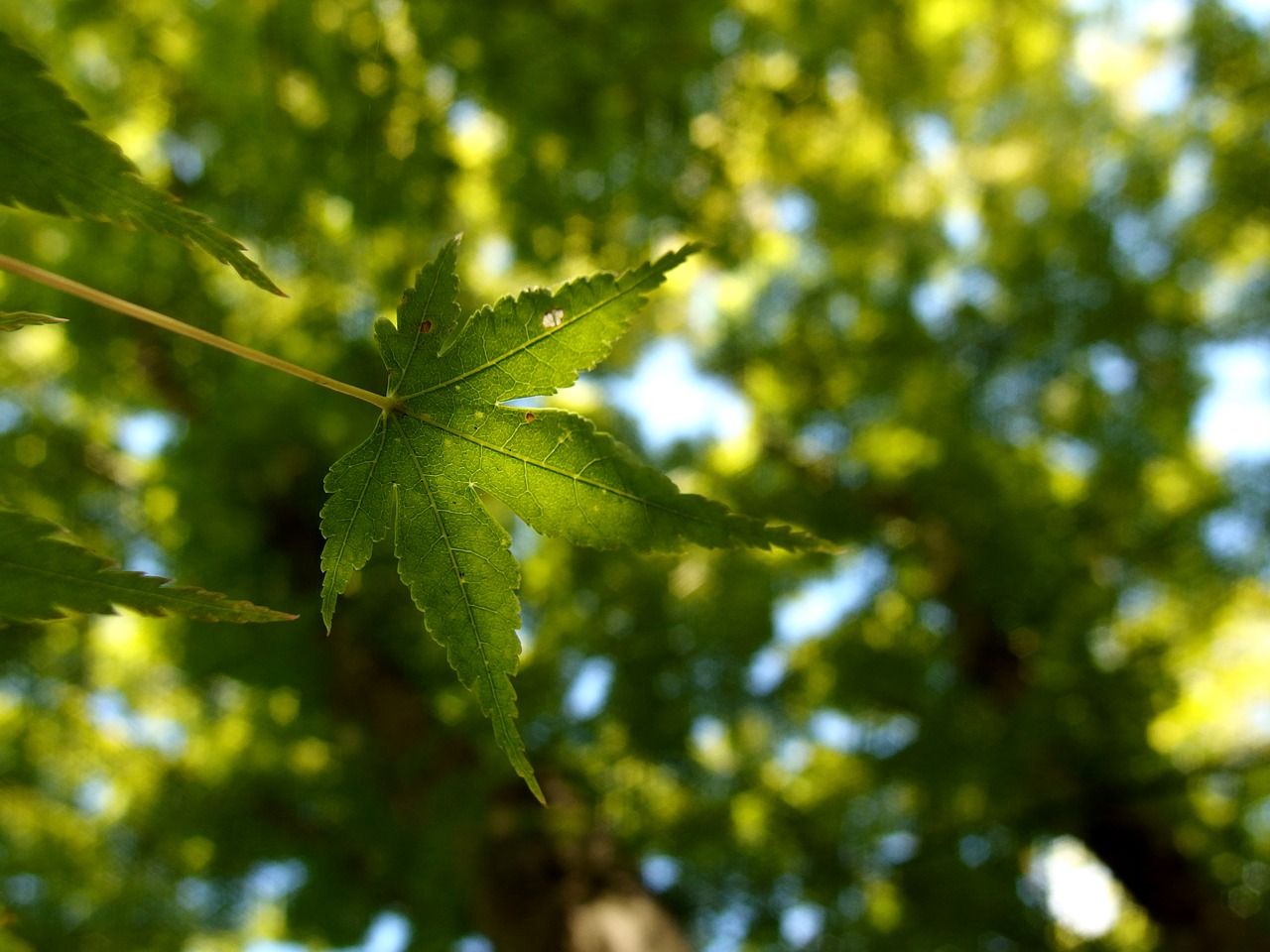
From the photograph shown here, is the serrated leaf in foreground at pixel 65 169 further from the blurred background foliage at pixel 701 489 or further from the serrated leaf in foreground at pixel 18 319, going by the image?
the blurred background foliage at pixel 701 489

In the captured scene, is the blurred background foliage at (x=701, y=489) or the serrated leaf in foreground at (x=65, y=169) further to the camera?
the blurred background foliage at (x=701, y=489)

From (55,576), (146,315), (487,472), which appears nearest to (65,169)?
(146,315)

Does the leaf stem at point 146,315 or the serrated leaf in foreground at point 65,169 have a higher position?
the serrated leaf in foreground at point 65,169

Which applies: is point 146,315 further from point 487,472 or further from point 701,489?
point 701,489

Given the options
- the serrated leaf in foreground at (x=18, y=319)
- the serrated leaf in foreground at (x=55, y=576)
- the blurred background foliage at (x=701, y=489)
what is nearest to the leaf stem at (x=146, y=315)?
the serrated leaf in foreground at (x=18, y=319)

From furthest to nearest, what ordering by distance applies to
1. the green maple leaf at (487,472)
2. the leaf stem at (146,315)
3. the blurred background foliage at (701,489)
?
1. the blurred background foliage at (701,489)
2. the green maple leaf at (487,472)
3. the leaf stem at (146,315)

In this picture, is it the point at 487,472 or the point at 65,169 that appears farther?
the point at 487,472

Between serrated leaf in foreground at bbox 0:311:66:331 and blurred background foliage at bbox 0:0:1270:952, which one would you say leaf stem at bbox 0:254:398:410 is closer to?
serrated leaf in foreground at bbox 0:311:66:331

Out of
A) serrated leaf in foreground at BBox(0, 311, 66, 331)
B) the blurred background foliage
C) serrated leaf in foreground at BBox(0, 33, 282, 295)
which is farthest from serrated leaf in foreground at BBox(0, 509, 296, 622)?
the blurred background foliage
